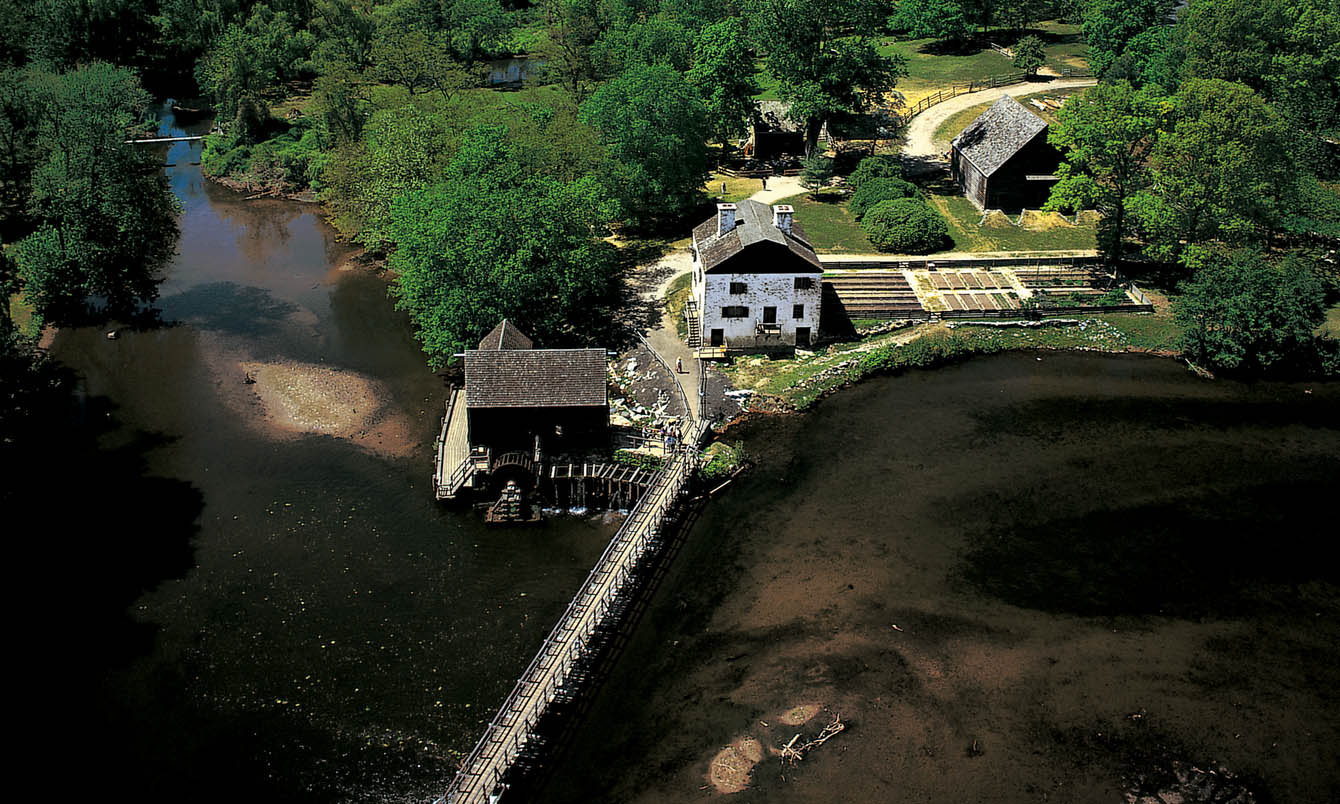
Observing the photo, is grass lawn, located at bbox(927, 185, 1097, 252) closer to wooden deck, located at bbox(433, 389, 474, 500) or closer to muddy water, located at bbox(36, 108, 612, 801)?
wooden deck, located at bbox(433, 389, 474, 500)

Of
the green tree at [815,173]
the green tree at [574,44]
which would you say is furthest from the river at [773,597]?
the green tree at [574,44]

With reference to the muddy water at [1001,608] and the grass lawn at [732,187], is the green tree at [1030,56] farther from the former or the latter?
the muddy water at [1001,608]

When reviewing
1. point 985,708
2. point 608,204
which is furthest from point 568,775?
point 608,204

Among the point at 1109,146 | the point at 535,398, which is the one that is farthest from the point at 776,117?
the point at 535,398

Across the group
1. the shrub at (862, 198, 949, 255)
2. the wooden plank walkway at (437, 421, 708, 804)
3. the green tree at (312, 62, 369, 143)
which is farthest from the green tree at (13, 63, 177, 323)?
the shrub at (862, 198, 949, 255)

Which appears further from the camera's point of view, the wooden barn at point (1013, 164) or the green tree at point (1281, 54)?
the green tree at point (1281, 54)
